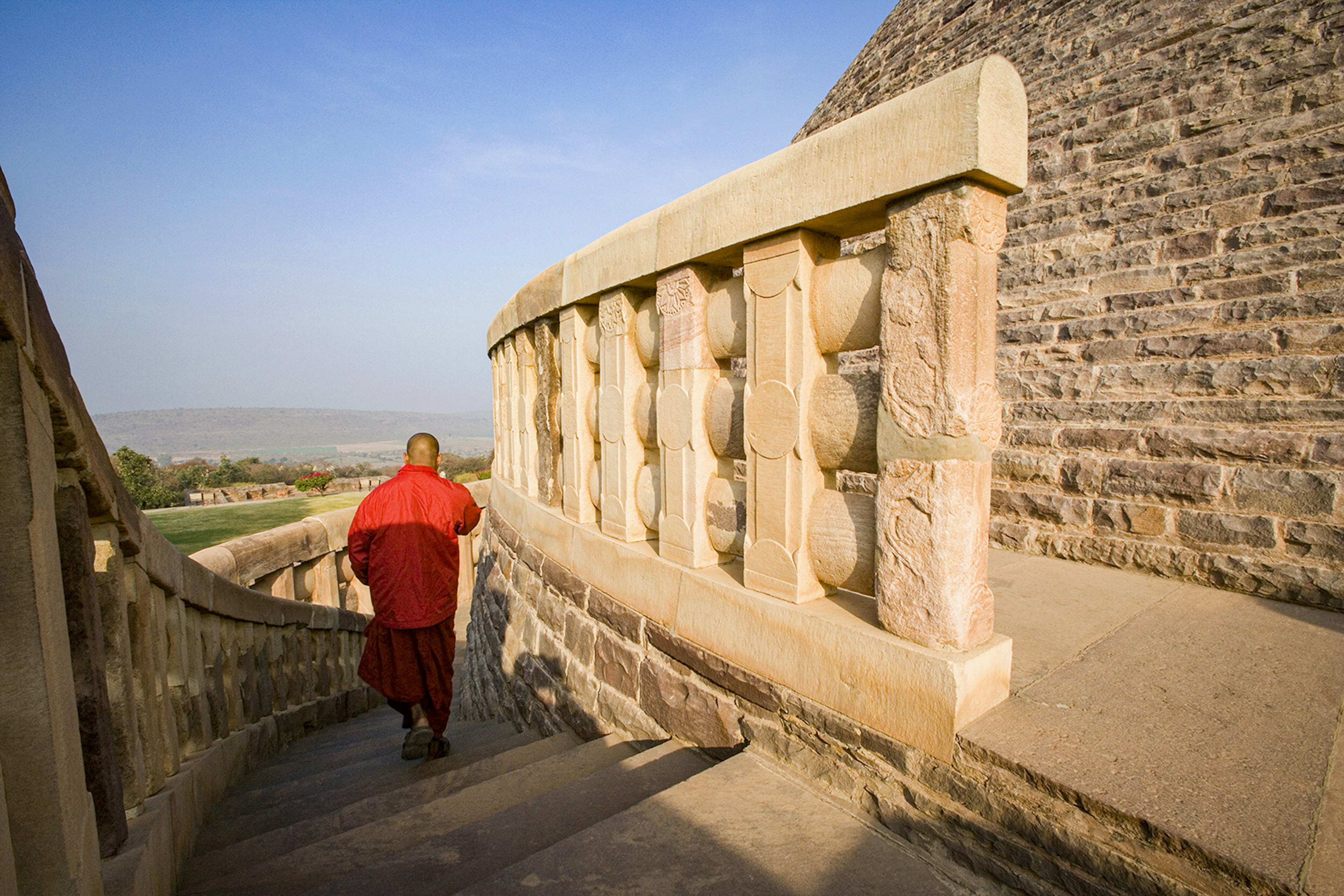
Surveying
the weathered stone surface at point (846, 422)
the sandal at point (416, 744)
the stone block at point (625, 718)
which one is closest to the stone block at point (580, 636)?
the stone block at point (625, 718)

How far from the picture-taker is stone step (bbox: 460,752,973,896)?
1.50 metres

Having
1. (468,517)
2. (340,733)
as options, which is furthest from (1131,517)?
(340,733)

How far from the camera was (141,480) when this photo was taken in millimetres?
17641

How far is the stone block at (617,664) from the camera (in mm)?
2809

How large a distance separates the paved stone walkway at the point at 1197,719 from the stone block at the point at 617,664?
1532 millimetres

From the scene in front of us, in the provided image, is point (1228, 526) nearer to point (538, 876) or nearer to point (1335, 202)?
point (1335, 202)

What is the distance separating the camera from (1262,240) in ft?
12.6

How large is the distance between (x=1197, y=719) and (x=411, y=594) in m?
3.63

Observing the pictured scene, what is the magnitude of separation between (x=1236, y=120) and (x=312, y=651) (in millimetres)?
8817

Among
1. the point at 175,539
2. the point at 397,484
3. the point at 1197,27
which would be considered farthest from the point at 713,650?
the point at 175,539

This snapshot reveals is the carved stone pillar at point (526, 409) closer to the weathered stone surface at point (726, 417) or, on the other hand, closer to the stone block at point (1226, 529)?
the weathered stone surface at point (726, 417)

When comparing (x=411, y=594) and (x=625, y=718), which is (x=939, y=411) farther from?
(x=411, y=594)

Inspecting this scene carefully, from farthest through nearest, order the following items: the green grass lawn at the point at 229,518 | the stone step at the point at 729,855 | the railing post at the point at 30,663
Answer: the green grass lawn at the point at 229,518 → the stone step at the point at 729,855 → the railing post at the point at 30,663

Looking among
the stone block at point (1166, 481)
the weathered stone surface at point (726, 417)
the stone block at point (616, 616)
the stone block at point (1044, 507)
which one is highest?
the weathered stone surface at point (726, 417)
